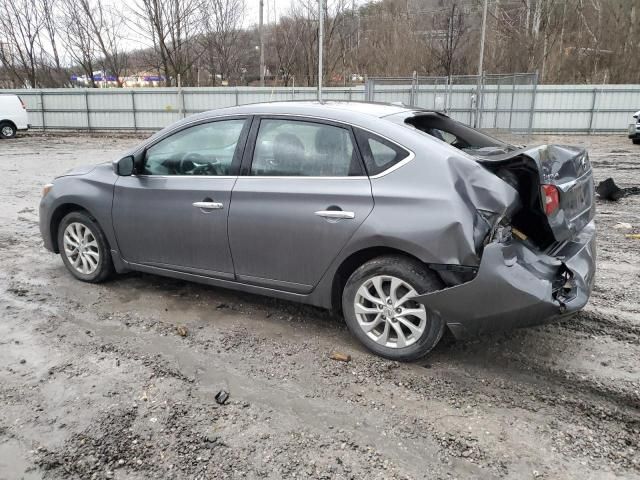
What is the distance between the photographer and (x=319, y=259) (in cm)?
362

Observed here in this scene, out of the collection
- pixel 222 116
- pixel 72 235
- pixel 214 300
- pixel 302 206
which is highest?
pixel 222 116

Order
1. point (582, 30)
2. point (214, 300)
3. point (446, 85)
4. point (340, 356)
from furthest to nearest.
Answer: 1. point (582, 30)
2. point (446, 85)
3. point (214, 300)
4. point (340, 356)

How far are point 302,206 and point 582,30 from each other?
107 feet

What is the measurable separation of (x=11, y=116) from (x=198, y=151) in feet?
72.0

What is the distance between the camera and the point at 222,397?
3.11 m

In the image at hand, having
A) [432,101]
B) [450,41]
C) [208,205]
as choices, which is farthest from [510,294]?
[450,41]

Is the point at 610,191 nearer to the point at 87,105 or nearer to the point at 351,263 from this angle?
the point at 351,263

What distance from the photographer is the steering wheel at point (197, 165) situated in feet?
13.6

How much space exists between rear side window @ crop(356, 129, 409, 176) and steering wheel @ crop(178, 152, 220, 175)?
1.23 meters

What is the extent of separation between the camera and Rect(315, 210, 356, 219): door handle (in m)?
3.44

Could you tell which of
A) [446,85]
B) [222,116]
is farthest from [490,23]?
[222,116]

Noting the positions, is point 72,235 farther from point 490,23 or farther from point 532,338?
point 490,23

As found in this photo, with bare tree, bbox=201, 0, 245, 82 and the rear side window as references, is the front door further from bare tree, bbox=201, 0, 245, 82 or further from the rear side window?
bare tree, bbox=201, 0, 245, 82

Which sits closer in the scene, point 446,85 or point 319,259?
point 319,259
